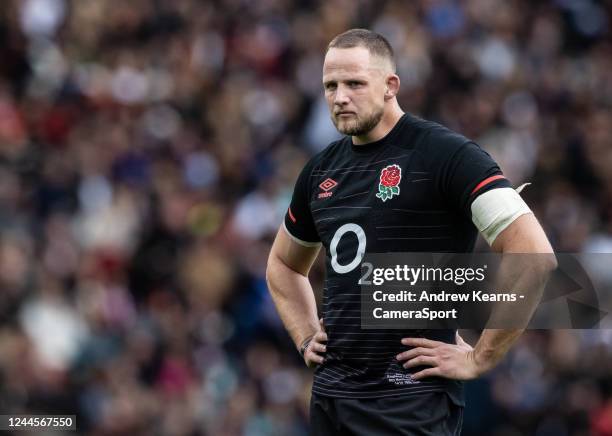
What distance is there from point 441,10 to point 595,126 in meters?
2.86

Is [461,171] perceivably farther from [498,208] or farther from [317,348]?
[317,348]

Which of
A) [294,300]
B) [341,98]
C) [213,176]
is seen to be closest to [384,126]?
[341,98]

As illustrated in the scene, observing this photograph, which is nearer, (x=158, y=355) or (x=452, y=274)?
(x=452, y=274)

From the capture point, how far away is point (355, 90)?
5383mm

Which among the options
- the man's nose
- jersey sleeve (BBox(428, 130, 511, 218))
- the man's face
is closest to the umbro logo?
the man's face

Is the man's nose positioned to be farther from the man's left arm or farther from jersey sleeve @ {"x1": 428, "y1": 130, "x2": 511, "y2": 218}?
the man's left arm

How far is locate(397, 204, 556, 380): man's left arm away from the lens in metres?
4.95

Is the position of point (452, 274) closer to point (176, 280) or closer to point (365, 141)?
point (365, 141)

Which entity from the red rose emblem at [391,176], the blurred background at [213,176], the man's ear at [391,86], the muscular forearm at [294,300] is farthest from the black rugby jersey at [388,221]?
the blurred background at [213,176]

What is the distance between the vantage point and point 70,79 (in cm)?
1518

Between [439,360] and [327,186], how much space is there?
94 centimetres

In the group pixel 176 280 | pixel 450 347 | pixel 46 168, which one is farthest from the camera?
pixel 46 168

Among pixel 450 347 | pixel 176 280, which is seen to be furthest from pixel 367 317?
pixel 176 280

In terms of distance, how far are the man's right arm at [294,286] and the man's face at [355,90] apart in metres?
0.83
